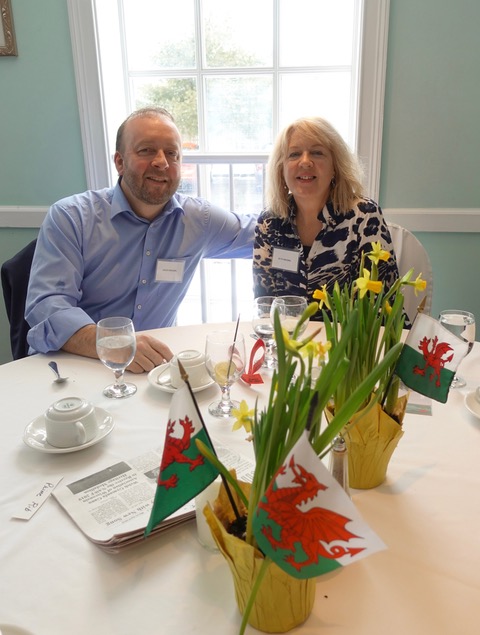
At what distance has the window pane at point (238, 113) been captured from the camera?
2.68m

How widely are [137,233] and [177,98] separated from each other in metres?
1.11

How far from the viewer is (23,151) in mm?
2658

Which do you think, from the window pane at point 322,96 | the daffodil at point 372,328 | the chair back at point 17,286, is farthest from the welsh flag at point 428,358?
the window pane at point 322,96

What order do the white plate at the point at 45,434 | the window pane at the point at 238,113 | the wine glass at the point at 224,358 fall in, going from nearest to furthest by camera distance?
the white plate at the point at 45,434
the wine glass at the point at 224,358
the window pane at the point at 238,113

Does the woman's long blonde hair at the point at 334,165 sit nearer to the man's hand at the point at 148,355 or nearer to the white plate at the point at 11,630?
the man's hand at the point at 148,355

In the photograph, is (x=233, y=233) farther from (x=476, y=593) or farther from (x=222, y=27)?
(x=476, y=593)

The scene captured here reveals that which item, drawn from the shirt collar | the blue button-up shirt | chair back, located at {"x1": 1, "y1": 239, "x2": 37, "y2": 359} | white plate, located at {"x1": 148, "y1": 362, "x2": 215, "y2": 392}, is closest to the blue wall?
the shirt collar

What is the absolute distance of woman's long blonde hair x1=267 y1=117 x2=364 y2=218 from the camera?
1.96 metres

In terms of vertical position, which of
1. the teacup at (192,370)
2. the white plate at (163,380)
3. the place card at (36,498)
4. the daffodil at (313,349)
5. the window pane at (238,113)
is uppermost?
the window pane at (238,113)

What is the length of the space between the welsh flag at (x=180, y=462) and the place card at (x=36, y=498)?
0.31 metres

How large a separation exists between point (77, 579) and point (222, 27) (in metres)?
2.66

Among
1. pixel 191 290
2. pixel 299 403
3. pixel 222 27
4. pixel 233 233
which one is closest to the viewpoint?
pixel 299 403

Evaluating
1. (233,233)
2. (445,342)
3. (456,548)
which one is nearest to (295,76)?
(233,233)

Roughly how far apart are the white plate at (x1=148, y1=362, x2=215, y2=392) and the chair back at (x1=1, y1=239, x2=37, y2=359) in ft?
3.01
